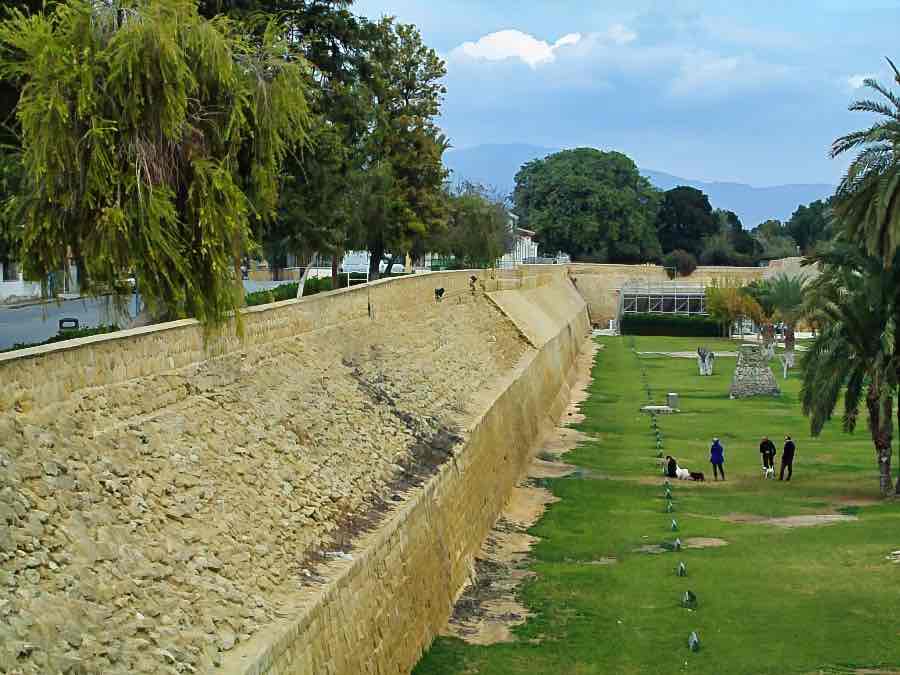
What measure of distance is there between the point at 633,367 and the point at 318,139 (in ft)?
116

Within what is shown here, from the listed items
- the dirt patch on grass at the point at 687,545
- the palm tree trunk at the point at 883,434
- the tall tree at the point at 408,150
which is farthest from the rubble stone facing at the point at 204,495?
the tall tree at the point at 408,150

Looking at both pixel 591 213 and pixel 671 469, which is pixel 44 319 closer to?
pixel 671 469

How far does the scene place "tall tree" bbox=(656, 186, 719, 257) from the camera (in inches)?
4675

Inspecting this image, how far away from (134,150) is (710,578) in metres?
10.7

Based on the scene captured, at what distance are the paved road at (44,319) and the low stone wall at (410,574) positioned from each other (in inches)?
242

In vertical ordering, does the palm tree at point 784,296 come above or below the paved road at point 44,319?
below

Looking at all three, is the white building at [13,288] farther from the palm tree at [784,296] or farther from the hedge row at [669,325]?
the hedge row at [669,325]

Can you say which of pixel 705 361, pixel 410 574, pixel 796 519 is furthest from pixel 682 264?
pixel 410 574

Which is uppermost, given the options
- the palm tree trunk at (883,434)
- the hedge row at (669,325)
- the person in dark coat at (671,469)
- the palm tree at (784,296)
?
the palm tree at (784,296)

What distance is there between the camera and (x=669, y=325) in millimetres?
85375

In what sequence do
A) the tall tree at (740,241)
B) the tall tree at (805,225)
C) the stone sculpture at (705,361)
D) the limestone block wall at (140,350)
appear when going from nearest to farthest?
the limestone block wall at (140,350)
the stone sculpture at (705,361)
the tall tree at (740,241)
the tall tree at (805,225)

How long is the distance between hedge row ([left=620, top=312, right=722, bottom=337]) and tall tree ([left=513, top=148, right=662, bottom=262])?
2311 cm

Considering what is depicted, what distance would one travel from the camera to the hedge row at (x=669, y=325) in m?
84.1

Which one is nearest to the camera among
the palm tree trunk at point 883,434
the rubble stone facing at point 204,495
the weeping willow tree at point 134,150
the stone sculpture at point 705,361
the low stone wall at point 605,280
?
the rubble stone facing at point 204,495
